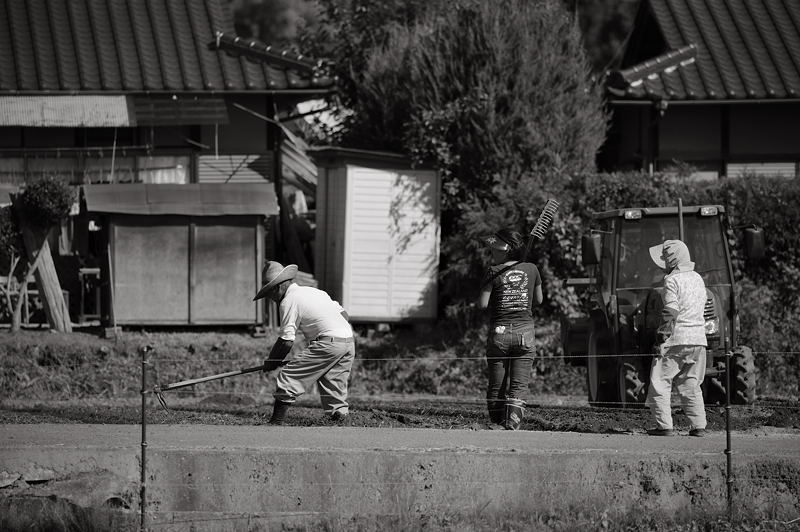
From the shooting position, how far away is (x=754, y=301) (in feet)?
60.3

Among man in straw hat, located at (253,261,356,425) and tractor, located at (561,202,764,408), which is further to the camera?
tractor, located at (561,202,764,408)

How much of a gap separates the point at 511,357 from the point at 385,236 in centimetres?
852

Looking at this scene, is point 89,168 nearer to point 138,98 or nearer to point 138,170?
point 138,170

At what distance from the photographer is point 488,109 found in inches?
798

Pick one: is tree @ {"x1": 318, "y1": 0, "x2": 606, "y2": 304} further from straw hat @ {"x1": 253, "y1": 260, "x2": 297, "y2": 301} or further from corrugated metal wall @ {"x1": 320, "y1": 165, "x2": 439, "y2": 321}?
straw hat @ {"x1": 253, "y1": 260, "x2": 297, "y2": 301}

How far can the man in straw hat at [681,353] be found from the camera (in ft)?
36.3

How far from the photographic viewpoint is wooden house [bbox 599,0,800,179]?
22.0 meters

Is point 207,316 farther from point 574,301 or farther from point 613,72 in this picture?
point 613,72

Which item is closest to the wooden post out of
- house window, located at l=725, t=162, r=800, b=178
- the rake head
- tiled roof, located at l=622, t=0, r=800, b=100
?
the rake head

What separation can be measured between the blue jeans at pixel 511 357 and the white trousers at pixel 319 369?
137 cm

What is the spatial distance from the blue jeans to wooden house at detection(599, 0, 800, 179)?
35.4 feet

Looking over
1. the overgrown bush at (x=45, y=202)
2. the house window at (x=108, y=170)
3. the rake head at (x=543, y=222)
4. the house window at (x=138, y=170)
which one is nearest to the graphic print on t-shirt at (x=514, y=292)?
the rake head at (x=543, y=222)

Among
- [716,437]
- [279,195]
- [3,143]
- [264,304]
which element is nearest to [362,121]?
[279,195]

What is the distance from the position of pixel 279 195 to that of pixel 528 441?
12.4 m
